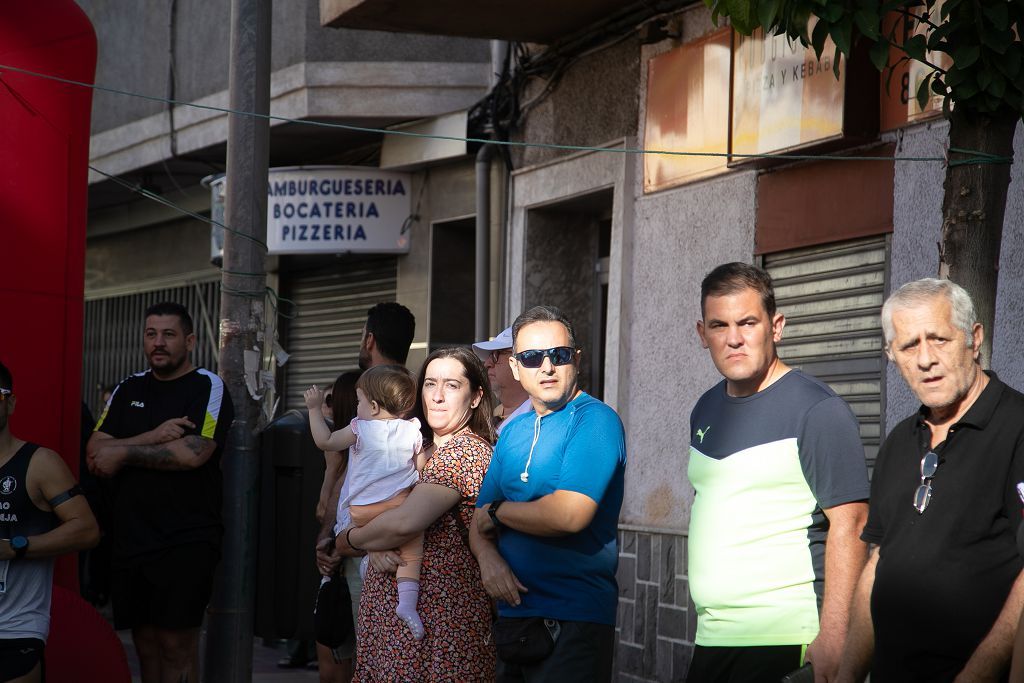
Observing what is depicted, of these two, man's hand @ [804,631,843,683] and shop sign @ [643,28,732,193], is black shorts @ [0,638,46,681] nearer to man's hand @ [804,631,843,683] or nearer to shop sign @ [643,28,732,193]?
man's hand @ [804,631,843,683]

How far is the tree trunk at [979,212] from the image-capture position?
445 centimetres

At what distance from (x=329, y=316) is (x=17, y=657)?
9.43 meters

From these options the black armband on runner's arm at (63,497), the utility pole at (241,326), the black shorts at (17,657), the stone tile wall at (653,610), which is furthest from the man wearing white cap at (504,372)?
the stone tile wall at (653,610)

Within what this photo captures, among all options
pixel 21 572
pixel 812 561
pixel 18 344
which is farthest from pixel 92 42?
pixel 812 561

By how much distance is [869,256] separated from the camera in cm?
786

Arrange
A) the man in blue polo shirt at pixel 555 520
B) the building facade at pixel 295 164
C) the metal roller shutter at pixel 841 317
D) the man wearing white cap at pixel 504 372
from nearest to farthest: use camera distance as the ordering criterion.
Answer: the man in blue polo shirt at pixel 555 520 < the man wearing white cap at pixel 504 372 < the metal roller shutter at pixel 841 317 < the building facade at pixel 295 164

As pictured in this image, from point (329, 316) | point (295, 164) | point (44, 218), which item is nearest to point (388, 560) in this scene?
point (44, 218)

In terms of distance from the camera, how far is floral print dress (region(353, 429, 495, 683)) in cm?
524

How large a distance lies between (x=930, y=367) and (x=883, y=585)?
1.84 ft

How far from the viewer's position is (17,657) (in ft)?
A: 19.3

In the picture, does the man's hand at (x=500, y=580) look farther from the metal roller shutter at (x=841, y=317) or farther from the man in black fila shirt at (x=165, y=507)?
the metal roller shutter at (x=841, y=317)

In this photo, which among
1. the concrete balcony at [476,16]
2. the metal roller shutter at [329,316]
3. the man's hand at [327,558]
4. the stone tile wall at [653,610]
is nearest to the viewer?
the man's hand at [327,558]

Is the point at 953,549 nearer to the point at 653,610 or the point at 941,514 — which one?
the point at 941,514

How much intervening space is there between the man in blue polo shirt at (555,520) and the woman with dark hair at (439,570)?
339 millimetres
